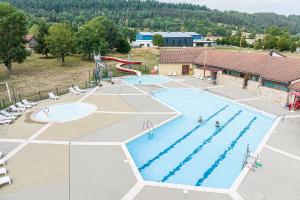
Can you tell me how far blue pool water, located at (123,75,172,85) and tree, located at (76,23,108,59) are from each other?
14.9m

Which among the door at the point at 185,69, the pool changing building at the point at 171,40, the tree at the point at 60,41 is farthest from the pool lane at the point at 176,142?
the pool changing building at the point at 171,40

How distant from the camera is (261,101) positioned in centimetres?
2689

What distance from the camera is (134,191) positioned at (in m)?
11.8

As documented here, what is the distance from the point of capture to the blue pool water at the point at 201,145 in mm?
14422

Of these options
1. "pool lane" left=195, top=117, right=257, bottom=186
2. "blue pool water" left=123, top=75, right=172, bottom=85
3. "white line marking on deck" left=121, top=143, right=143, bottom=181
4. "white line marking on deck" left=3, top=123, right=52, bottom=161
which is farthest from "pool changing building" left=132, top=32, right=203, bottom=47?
"white line marking on deck" left=121, top=143, right=143, bottom=181

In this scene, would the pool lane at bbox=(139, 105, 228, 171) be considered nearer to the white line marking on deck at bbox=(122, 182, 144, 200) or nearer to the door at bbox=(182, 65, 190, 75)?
the white line marking on deck at bbox=(122, 182, 144, 200)

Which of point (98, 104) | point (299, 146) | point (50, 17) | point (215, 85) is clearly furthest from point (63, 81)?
point (50, 17)

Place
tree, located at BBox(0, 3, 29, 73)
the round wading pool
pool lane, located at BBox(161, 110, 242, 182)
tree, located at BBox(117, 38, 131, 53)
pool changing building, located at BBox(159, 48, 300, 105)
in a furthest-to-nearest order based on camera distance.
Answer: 1. tree, located at BBox(117, 38, 131, 53)
2. tree, located at BBox(0, 3, 29, 73)
3. pool changing building, located at BBox(159, 48, 300, 105)
4. the round wading pool
5. pool lane, located at BBox(161, 110, 242, 182)

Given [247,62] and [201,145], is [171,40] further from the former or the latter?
[201,145]

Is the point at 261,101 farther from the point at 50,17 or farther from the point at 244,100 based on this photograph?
the point at 50,17

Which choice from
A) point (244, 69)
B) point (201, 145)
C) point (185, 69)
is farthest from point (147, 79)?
point (201, 145)

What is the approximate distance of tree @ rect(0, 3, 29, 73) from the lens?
35.9 m

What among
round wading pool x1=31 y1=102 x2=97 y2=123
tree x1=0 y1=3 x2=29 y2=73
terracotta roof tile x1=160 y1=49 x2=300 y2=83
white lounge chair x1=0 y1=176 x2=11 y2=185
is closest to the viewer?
white lounge chair x1=0 y1=176 x2=11 y2=185

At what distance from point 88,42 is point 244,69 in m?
31.1
